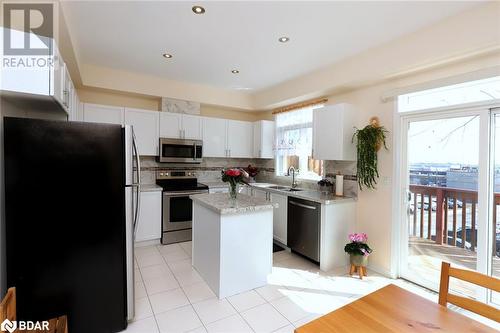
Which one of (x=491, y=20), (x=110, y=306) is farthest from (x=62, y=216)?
(x=491, y=20)

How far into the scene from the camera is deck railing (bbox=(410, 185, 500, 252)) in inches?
97.2

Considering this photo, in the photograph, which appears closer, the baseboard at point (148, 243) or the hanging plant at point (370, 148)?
the hanging plant at point (370, 148)

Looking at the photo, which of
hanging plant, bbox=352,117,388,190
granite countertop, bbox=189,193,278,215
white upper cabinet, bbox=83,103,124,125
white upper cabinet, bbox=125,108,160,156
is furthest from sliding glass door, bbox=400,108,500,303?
white upper cabinet, bbox=83,103,124,125

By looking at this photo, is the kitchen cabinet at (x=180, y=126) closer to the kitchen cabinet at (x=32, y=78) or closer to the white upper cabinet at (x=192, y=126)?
the white upper cabinet at (x=192, y=126)

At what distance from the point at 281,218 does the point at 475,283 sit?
2774 mm

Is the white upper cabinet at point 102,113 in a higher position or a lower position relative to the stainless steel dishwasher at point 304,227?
higher

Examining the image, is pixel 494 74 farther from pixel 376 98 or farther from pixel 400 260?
pixel 400 260

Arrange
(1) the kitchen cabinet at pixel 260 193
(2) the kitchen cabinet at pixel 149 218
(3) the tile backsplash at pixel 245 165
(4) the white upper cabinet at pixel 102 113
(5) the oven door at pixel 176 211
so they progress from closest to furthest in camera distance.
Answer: (3) the tile backsplash at pixel 245 165
(4) the white upper cabinet at pixel 102 113
(2) the kitchen cabinet at pixel 149 218
(5) the oven door at pixel 176 211
(1) the kitchen cabinet at pixel 260 193

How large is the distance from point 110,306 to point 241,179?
1.64 meters

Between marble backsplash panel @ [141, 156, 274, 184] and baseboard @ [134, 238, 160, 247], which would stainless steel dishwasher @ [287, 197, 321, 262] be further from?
baseboard @ [134, 238, 160, 247]

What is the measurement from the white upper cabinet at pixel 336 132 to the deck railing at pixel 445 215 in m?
0.91

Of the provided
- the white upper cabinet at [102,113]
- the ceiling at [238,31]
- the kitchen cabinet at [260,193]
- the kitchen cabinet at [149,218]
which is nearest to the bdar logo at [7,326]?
the ceiling at [238,31]

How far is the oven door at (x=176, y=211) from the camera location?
13.2 ft

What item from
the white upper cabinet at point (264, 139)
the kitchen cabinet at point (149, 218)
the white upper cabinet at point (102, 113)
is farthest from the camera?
the white upper cabinet at point (264, 139)
